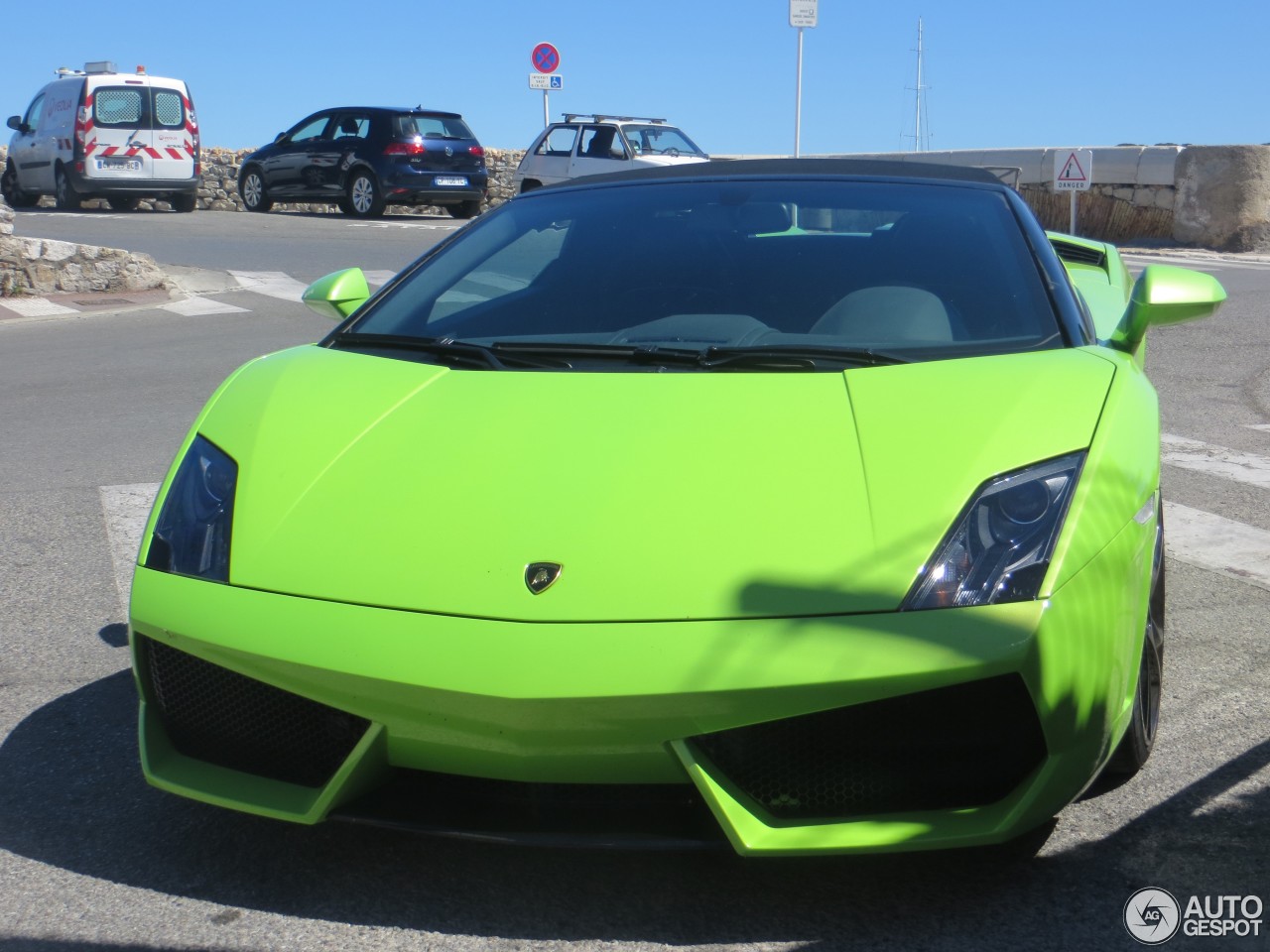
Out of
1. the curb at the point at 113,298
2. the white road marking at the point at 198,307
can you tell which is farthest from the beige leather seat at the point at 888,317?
the curb at the point at 113,298

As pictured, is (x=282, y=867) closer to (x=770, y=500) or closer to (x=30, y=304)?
(x=770, y=500)

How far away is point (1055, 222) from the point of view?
21.8 m

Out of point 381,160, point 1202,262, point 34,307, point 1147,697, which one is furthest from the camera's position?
point 381,160

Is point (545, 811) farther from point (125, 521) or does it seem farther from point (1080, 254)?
point (1080, 254)

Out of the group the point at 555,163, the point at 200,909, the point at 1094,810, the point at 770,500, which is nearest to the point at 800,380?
the point at 770,500

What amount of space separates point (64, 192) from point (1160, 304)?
20.9 m

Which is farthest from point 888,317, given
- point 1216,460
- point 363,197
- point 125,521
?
point 363,197

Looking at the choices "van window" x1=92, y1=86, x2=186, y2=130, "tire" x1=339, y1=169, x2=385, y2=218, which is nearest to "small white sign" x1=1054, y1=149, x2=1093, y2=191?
"tire" x1=339, y1=169, x2=385, y2=218

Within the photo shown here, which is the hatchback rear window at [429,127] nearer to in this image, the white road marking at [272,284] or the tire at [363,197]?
the tire at [363,197]

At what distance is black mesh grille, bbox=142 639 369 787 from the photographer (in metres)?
2.39

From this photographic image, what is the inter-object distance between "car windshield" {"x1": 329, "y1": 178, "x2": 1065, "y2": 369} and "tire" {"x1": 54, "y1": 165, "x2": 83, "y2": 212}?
757 inches

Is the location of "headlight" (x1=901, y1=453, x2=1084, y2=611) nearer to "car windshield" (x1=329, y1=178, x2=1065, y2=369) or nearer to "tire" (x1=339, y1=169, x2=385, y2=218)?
"car windshield" (x1=329, y1=178, x2=1065, y2=369)

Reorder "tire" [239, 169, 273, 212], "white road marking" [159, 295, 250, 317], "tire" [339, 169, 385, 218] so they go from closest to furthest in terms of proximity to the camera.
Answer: "white road marking" [159, 295, 250, 317]
"tire" [339, 169, 385, 218]
"tire" [239, 169, 273, 212]

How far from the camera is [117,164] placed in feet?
67.7
